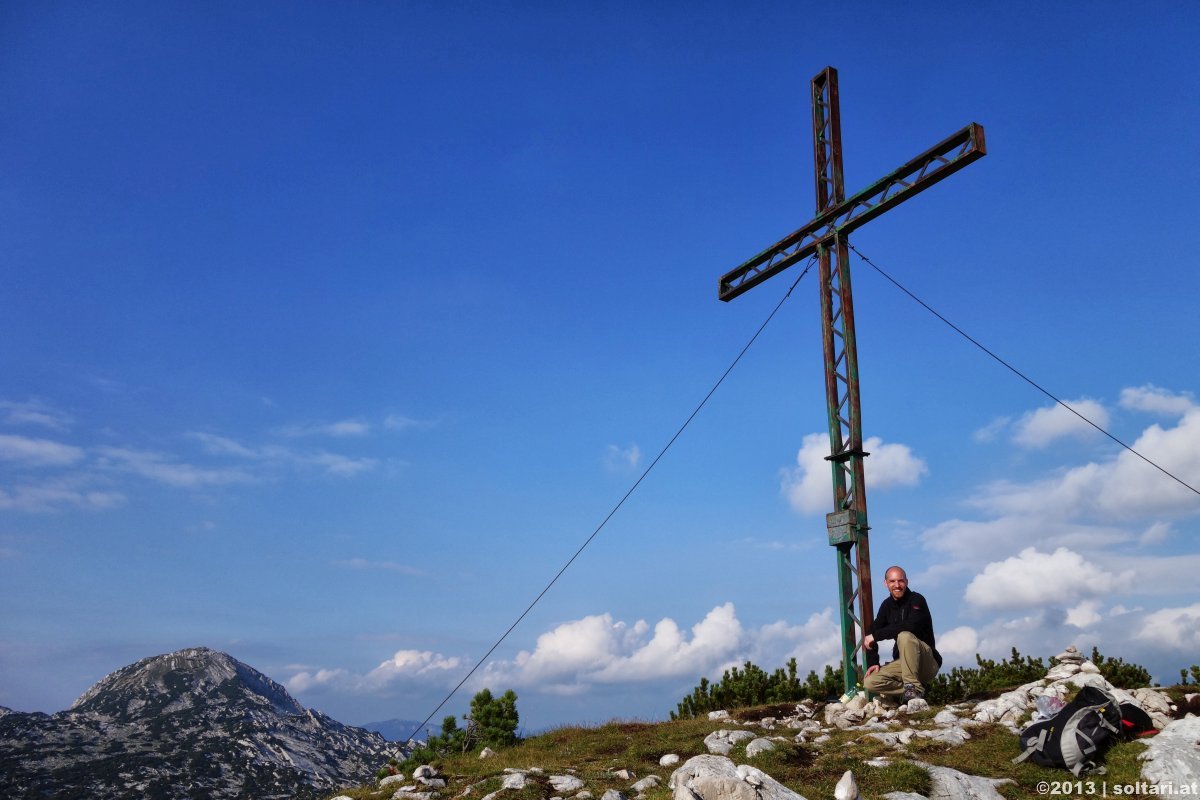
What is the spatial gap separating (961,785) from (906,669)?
6.52 m

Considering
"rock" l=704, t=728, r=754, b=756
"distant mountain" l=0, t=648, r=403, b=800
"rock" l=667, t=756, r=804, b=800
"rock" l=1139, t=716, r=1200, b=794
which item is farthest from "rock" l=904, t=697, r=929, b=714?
"distant mountain" l=0, t=648, r=403, b=800

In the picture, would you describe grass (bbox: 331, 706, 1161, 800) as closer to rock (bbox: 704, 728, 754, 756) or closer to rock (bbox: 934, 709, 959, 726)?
rock (bbox: 704, 728, 754, 756)

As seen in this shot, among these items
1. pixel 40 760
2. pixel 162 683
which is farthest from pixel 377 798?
pixel 162 683

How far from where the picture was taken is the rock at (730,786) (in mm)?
8156

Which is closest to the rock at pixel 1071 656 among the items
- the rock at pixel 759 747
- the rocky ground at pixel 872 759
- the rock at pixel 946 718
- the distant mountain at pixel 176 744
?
the rocky ground at pixel 872 759

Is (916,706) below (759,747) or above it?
above

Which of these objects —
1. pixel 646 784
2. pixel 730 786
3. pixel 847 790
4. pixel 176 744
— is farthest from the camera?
pixel 176 744

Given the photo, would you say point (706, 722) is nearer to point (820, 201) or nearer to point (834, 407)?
point (834, 407)

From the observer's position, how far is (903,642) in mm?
15328

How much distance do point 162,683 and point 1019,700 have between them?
83.5 meters

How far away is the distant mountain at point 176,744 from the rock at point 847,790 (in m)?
31.7

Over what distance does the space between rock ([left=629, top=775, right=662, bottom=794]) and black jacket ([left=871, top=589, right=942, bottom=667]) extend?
6643 mm

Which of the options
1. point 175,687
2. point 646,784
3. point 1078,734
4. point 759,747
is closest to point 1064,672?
point 1078,734

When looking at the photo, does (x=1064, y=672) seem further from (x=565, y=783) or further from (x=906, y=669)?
(x=565, y=783)
